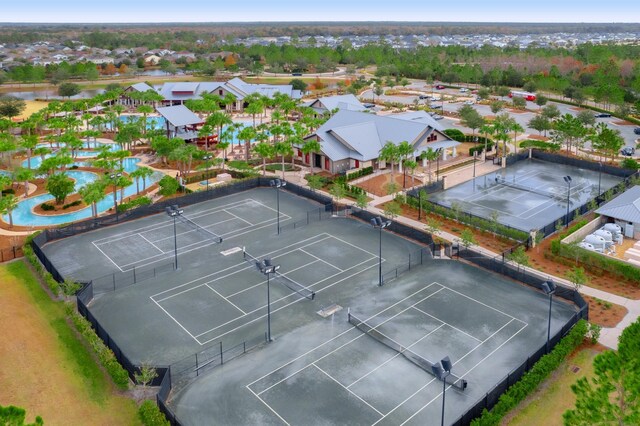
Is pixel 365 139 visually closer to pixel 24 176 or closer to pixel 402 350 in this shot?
pixel 24 176

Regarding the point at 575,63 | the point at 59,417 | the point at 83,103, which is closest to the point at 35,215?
the point at 59,417

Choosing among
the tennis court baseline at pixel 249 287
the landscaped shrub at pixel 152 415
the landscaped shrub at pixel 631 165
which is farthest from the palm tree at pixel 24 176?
the landscaped shrub at pixel 631 165

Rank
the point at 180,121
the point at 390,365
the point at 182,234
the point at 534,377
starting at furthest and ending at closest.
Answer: the point at 180,121
the point at 182,234
the point at 390,365
the point at 534,377

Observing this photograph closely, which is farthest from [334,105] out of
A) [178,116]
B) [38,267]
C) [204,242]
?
[38,267]

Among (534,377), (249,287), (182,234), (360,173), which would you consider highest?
(360,173)

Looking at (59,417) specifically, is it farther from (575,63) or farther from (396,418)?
(575,63)

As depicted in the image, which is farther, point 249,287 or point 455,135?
A: point 455,135
